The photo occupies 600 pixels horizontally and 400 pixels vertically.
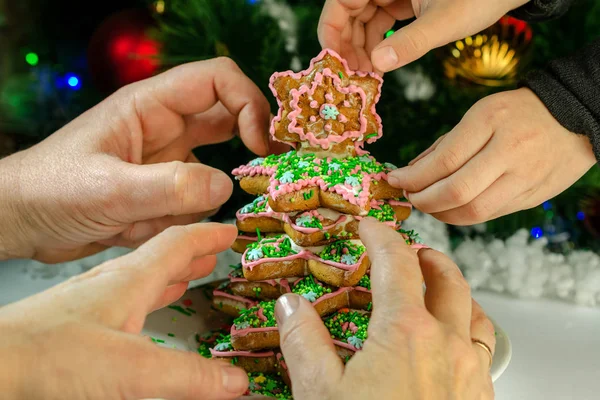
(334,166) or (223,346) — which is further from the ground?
(334,166)

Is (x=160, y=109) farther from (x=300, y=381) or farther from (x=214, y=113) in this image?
(x=300, y=381)

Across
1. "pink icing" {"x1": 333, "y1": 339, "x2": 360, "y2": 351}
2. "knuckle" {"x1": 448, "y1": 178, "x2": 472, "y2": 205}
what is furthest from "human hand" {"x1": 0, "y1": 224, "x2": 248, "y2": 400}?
"knuckle" {"x1": 448, "y1": 178, "x2": 472, "y2": 205}

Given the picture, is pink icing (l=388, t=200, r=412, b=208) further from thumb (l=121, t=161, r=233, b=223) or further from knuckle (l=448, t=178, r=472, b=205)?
thumb (l=121, t=161, r=233, b=223)

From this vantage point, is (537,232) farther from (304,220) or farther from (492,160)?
(304,220)

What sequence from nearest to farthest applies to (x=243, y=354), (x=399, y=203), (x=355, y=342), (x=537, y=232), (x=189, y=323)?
(x=355, y=342)
(x=243, y=354)
(x=399, y=203)
(x=189, y=323)
(x=537, y=232)

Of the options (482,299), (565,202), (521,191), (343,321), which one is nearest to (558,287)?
(482,299)

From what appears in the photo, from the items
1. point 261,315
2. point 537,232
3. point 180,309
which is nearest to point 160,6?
point 180,309
